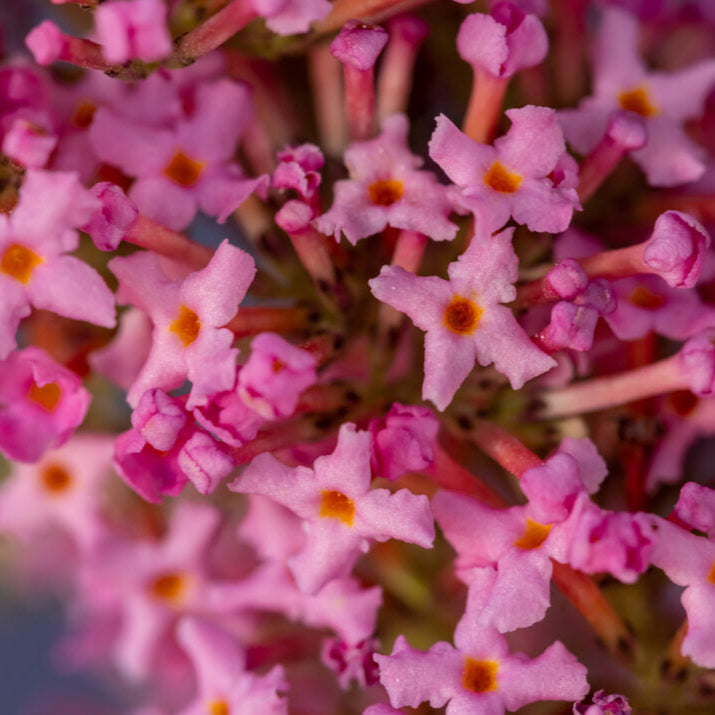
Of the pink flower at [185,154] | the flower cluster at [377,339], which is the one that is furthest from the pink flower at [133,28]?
the pink flower at [185,154]

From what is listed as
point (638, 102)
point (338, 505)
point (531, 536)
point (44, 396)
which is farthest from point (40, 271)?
point (638, 102)

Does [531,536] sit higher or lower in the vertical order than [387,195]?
lower

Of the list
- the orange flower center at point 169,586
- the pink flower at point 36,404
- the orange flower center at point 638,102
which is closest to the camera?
the pink flower at point 36,404

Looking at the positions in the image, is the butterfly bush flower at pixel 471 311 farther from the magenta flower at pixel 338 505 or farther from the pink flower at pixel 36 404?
the pink flower at pixel 36 404

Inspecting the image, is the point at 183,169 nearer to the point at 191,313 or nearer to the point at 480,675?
the point at 191,313

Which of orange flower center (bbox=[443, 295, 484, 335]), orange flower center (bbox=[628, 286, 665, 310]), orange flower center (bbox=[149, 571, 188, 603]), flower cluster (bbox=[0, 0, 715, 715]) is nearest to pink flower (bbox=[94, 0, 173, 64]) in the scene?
flower cluster (bbox=[0, 0, 715, 715])

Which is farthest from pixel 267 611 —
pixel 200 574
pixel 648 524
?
pixel 648 524
